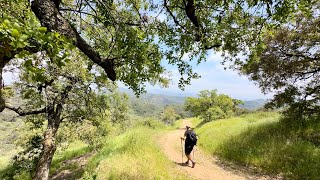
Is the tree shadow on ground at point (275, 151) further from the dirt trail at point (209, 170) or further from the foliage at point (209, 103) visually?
the foliage at point (209, 103)

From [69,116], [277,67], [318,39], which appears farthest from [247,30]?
[69,116]

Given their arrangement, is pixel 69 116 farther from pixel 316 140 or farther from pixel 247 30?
pixel 316 140

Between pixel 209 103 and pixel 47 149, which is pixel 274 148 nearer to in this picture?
pixel 47 149

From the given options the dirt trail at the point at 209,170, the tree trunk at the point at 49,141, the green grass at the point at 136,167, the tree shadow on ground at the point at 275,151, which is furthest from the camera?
the tree trunk at the point at 49,141

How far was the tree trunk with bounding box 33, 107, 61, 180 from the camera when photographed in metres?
14.4

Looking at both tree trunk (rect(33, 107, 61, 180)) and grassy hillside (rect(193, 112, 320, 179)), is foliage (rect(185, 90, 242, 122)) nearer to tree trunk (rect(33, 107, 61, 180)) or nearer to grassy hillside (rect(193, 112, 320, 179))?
grassy hillside (rect(193, 112, 320, 179))

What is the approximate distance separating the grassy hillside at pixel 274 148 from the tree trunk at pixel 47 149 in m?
11.0

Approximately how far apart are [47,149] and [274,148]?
42.3 feet

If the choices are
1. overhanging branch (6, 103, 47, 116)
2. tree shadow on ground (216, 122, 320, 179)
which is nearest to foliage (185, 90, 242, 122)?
tree shadow on ground (216, 122, 320, 179)

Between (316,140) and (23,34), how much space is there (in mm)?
16308

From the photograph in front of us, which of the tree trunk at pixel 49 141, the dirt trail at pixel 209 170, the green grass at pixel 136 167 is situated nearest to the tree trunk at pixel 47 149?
the tree trunk at pixel 49 141

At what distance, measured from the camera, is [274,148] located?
49.1ft

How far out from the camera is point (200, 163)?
54.4 ft

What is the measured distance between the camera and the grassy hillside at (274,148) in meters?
12.8
